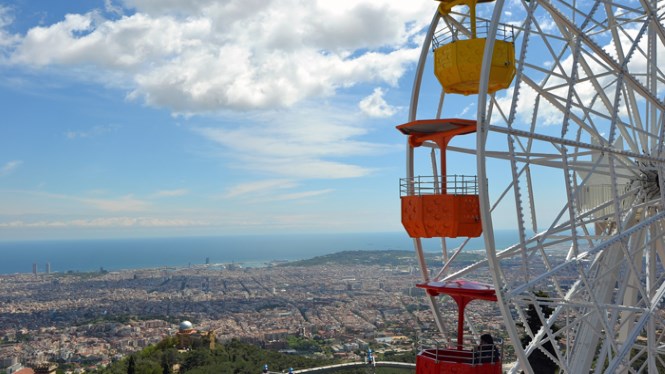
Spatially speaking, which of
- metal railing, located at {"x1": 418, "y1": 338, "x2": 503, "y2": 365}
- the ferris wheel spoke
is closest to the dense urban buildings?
metal railing, located at {"x1": 418, "y1": 338, "x2": 503, "y2": 365}

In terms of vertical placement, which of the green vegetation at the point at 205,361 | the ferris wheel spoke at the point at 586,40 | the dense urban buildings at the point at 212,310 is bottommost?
the dense urban buildings at the point at 212,310

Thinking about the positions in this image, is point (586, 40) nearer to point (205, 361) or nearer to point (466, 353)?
point (466, 353)

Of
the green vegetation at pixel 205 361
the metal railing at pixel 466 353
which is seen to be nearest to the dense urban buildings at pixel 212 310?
→ the green vegetation at pixel 205 361

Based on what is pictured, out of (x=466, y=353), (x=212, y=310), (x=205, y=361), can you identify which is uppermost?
(x=466, y=353)

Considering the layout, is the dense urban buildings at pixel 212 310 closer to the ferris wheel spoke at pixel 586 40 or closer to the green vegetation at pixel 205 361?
the green vegetation at pixel 205 361

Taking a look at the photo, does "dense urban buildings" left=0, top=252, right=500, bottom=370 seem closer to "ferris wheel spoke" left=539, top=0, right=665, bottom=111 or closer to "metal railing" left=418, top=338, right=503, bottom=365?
"metal railing" left=418, top=338, right=503, bottom=365

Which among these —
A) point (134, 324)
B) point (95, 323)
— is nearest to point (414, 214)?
point (134, 324)

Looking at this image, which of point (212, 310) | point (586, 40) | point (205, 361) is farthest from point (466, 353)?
point (212, 310)

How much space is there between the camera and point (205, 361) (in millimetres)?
39062

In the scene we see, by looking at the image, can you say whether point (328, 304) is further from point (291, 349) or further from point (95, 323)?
point (291, 349)

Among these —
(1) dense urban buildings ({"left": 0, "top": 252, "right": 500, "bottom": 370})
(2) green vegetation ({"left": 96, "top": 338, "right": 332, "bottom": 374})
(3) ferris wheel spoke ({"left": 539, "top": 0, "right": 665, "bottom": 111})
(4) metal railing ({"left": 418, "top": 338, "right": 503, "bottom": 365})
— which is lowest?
(1) dense urban buildings ({"left": 0, "top": 252, "right": 500, "bottom": 370})

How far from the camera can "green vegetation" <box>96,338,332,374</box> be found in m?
36.1

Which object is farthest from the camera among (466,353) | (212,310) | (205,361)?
(212,310)

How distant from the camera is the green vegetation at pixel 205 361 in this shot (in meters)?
36.1
